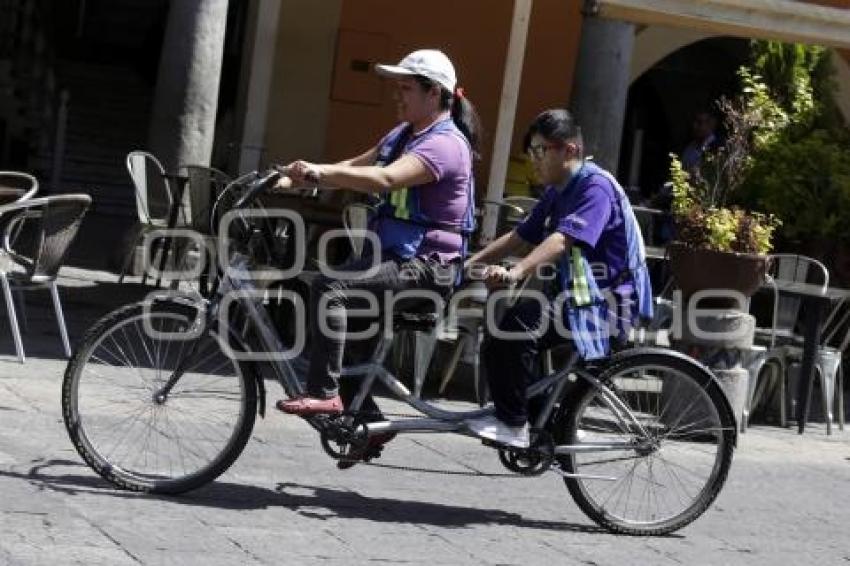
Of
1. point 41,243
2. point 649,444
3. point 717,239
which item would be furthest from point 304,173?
point 717,239

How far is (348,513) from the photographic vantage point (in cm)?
734

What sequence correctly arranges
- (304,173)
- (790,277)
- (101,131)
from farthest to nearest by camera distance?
(101,131) → (790,277) → (304,173)

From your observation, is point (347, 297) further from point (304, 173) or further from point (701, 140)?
point (701, 140)

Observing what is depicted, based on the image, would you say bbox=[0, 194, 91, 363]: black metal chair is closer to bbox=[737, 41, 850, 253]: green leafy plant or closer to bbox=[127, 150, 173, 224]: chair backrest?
bbox=[127, 150, 173, 224]: chair backrest

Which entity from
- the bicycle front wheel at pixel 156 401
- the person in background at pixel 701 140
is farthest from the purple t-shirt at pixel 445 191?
the person in background at pixel 701 140

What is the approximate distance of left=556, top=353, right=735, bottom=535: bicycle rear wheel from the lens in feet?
24.4

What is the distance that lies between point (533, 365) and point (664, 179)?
13.1 meters

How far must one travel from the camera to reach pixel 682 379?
7.49 m

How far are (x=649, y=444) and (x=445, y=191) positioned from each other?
4.28 ft

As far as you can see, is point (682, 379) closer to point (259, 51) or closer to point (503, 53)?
point (259, 51)

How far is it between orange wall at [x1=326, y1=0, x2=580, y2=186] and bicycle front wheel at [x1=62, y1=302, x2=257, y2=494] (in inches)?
379

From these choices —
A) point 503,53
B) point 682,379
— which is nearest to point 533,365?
point 682,379

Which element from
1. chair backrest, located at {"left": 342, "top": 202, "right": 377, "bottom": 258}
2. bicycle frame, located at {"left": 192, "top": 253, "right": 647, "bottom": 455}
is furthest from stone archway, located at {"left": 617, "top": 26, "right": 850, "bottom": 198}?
bicycle frame, located at {"left": 192, "top": 253, "right": 647, "bottom": 455}

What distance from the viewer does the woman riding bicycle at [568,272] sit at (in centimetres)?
733
